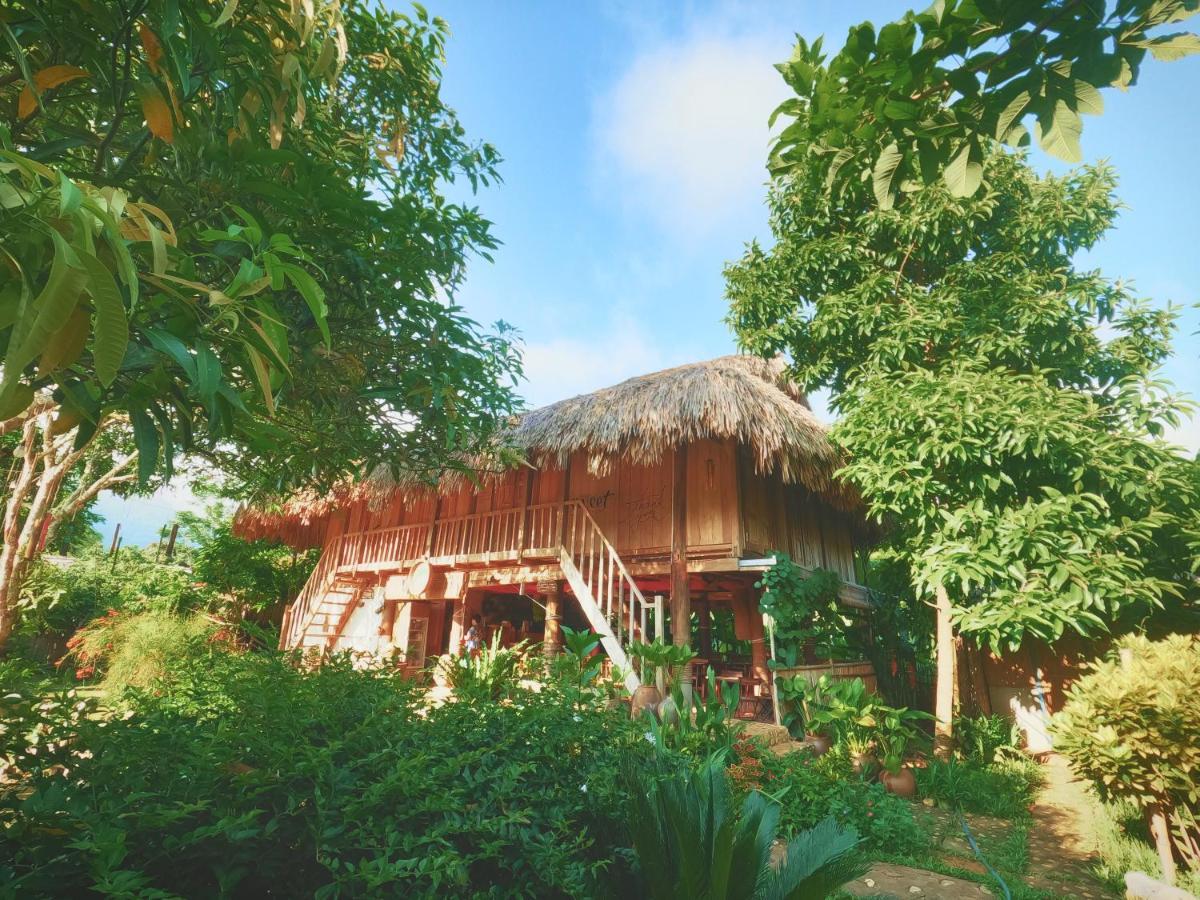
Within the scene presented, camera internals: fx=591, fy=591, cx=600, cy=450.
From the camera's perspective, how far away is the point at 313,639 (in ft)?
30.8

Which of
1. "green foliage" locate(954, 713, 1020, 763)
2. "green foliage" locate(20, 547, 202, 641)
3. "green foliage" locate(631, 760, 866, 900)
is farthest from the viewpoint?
"green foliage" locate(20, 547, 202, 641)

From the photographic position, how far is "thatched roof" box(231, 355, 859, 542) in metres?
6.45

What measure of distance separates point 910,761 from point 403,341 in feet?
19.1

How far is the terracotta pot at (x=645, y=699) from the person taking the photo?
5.01 meters

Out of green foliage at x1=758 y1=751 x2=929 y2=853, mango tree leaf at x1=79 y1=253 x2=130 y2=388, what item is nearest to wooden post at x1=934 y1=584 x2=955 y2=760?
green foliage at x1=758 y1=751 x2=929 y2=853

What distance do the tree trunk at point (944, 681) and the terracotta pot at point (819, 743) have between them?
1.12 meters

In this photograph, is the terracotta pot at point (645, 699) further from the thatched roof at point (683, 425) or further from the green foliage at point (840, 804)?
the thatched roof at point (683, 425)

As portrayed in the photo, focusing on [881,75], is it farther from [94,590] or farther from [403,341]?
[94,590]

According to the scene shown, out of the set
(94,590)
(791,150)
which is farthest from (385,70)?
(94,590)

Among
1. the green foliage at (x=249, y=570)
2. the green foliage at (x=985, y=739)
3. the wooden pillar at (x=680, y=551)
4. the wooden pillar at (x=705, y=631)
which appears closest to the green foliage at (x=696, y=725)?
the wooden pillar at (x=680, y=551)

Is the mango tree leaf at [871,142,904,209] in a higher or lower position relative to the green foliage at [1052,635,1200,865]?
higher

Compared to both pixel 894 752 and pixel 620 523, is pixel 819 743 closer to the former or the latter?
pixel 894 752

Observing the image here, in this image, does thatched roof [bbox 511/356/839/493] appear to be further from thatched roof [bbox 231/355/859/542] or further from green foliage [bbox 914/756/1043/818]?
green foliage [bbox 914/756/1043/818]

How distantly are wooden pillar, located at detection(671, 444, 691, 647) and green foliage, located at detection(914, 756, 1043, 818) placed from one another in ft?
8.11
